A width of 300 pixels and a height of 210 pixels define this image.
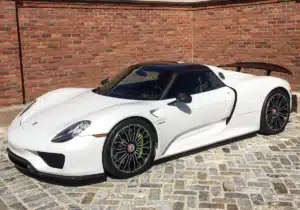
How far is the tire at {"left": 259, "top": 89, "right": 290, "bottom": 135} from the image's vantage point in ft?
18.6

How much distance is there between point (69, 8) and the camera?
299 inches

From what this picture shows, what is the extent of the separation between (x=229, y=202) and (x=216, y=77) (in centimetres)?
222

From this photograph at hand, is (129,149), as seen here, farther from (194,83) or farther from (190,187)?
(194,83)

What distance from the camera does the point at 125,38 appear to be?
340 inches

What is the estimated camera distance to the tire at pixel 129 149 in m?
4.03

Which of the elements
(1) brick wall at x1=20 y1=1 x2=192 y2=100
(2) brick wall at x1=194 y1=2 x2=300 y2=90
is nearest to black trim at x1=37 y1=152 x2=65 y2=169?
(1) brick wall at x1=20 y1=1 x2=192 y2=100

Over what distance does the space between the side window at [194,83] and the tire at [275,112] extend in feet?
3.38

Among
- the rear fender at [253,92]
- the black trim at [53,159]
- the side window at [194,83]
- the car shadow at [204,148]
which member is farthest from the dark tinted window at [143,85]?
the black trim at [53,159]

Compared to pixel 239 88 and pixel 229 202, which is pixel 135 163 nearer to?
pixel 229 202

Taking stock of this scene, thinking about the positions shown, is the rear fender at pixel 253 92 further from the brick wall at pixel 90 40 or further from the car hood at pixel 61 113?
the brick wall at pixel 90 40

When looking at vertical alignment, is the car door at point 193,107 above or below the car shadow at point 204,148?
above

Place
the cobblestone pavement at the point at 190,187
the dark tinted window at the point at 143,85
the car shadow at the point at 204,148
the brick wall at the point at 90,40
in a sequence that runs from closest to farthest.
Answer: the cobblestone pavement at the point at 190,187, the dark tinted window at the point at 143,85, the car shadow at the point at 204,148, the brick wall at the point at 90,40

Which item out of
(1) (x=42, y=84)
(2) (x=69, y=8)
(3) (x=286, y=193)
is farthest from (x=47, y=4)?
(3) (x=286, y=193)

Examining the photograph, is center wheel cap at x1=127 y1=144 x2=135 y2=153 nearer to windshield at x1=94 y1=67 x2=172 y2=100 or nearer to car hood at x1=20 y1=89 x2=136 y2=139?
car hood at x1=20 y1=89 x2=136 y2=139
